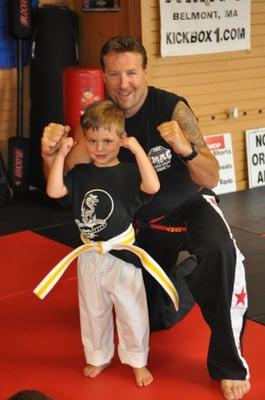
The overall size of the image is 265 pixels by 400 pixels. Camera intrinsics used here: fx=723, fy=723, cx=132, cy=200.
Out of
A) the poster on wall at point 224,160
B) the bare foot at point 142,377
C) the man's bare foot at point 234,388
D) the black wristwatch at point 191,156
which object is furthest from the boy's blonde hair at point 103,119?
the poster on wall at point 224,160

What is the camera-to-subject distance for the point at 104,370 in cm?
333

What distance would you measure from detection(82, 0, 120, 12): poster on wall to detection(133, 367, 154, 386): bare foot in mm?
3873

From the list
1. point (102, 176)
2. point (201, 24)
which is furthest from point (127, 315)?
point (201, 24)

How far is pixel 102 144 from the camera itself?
121 inches

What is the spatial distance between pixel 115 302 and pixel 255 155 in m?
4.07

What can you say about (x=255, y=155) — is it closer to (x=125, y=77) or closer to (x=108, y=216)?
(x=125, y=77)

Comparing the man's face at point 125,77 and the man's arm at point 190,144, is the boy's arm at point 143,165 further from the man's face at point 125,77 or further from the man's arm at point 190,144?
the man's face at point 125,77

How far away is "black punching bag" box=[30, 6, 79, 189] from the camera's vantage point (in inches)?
255

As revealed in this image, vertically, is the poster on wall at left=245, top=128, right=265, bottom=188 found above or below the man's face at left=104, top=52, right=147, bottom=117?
below

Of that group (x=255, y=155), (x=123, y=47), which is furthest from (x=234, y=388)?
(x=255, y=155)

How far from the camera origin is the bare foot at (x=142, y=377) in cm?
318

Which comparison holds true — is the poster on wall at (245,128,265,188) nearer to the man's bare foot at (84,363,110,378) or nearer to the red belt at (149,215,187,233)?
the red belt at (149,215,187,233)

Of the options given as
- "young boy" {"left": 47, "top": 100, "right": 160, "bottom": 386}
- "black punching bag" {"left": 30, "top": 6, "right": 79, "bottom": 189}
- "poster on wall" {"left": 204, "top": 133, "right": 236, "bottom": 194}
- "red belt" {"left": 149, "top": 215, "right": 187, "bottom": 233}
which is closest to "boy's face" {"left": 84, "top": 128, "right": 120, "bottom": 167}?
"young boy" {"left": 47, "top": 100, "right": 160, "bottom": 386}

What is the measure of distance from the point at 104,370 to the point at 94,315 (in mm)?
325
